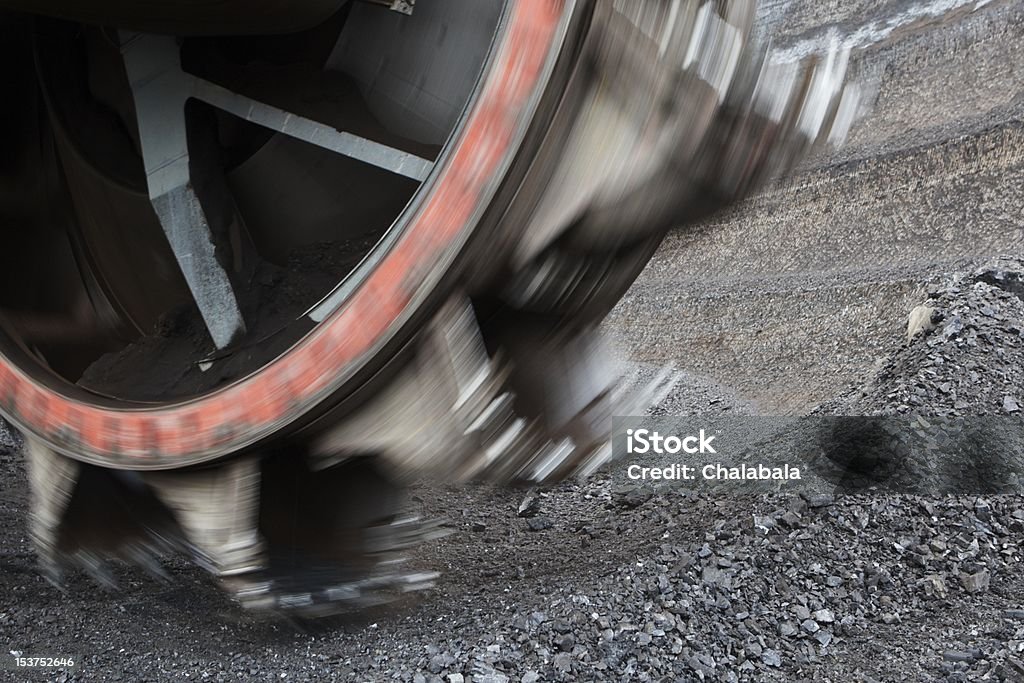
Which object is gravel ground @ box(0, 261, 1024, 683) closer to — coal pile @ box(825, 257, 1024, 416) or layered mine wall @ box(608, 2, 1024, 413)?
coal pile @ box(825, 257, 1024, 416)

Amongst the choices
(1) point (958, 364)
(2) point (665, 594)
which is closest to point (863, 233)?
(1) point (958, 364)

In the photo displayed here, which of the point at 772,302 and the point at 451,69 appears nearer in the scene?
the point at 451,69

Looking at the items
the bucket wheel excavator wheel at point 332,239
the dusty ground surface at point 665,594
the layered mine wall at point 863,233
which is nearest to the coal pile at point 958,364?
the dusty ground surface at point 665,594

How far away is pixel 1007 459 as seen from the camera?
2.09 m

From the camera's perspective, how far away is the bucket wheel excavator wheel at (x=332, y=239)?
90cm

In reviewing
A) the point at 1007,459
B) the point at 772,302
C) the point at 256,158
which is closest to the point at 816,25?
the point at 772,302

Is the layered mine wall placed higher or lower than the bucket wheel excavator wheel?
higher

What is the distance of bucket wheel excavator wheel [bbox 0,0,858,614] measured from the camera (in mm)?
896

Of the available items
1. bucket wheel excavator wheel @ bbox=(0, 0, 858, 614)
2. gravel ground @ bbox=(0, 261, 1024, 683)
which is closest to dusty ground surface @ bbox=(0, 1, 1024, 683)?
gravel ground @ bbox=(0, 261, 1024, 683)

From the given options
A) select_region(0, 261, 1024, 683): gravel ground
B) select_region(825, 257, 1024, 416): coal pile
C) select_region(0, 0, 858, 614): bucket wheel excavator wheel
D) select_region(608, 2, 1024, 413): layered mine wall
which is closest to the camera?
select_region(0, 0, 858, 614): bucket wheel excavator wheel

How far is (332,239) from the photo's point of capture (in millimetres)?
1471

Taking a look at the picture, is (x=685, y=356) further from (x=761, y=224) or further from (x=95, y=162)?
(x=95, y=162)

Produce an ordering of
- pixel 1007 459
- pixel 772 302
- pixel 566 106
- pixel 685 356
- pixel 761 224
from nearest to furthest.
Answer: pixel 566 106, pixel 1007 459, pixel 685 356, pixel 772 302, pixel 761 224

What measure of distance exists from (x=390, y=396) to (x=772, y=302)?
3.78m
